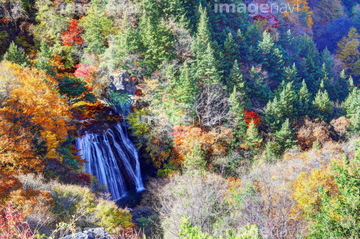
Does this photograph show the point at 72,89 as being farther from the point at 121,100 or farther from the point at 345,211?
the point at 345,211

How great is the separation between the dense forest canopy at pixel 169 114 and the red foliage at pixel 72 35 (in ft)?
0.41

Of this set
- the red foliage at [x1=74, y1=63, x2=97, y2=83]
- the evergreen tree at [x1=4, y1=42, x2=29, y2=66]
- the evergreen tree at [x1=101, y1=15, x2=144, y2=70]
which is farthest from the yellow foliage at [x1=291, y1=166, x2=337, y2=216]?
the evergreen tree at [x1=4, y1=42, x2=29, y2=66]

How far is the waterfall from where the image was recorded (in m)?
29.5

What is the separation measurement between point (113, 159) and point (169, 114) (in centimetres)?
760

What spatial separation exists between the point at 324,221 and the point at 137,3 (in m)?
32.2

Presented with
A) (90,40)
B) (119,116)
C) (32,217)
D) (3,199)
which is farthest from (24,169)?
(90,40)

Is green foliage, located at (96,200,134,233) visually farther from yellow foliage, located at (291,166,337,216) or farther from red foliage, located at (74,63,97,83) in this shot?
red foliage, located at (74,63,97,83)

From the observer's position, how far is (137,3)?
3609cm

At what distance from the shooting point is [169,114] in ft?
103

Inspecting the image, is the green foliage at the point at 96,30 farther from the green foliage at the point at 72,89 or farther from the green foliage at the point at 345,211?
the green foliage at the point at 345,211

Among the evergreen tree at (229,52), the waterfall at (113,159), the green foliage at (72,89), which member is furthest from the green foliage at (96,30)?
the evergreen tree at (229,52)

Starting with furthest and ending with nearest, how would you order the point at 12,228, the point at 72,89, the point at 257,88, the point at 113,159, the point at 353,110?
the point at 353,110
the point at 257,88
the point at 113,159
the point at 72,89
the point at 12,228

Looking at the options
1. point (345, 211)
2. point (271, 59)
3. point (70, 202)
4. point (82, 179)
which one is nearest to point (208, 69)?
point (271, 59)

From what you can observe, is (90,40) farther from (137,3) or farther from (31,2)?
(31,2)
